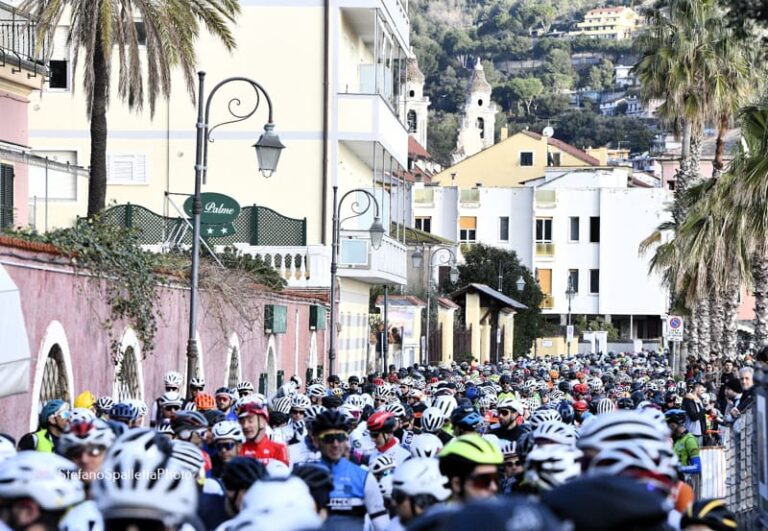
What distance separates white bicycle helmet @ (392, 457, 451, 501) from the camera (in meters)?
7.21

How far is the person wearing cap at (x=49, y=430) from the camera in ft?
39.0

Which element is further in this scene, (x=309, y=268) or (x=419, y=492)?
(x=309, y=268)

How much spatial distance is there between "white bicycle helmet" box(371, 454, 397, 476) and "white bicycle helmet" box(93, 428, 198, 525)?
460cm

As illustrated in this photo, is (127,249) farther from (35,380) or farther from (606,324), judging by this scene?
(606,324)

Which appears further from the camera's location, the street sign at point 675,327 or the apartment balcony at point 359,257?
the street sign at point 675,327

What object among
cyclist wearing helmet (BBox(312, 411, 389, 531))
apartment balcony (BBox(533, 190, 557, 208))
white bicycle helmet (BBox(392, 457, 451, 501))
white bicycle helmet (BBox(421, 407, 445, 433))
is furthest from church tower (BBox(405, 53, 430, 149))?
white bicycle helmet (BBox(392, 457, 451, 501))

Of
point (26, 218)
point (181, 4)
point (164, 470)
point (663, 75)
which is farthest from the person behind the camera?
point (663, 75)

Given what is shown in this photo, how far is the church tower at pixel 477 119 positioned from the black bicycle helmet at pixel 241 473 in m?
176

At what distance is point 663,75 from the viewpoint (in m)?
46.1

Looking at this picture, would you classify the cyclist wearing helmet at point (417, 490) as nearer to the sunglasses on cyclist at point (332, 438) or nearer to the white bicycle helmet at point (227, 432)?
the sunglasses on cyclist at point (332, 438)

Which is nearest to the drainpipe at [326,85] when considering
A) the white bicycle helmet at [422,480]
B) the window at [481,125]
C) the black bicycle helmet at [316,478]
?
the black bicycle helmet at [316,478]

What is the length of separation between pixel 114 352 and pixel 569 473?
588 inches

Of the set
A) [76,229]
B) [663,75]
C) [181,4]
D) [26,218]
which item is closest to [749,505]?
[76,229]

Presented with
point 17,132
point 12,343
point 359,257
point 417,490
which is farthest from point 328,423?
point 359,257
